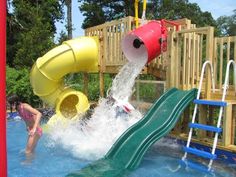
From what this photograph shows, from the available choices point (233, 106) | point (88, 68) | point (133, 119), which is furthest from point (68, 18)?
point (233, 106)

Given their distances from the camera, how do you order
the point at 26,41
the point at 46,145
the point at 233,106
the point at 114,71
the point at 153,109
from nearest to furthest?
1. the point at 233,106
2. the point at 153,109
3. the point at 46,145
4. the point at 114,71
5. the point at 26,41

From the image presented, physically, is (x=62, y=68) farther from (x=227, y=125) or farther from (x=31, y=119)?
(x=227, y=125)

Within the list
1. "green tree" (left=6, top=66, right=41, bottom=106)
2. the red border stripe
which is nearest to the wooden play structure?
the red border stripe

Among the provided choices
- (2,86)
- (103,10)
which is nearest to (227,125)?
(2,86)

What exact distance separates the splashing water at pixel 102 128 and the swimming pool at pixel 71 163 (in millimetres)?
227

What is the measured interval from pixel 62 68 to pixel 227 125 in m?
4.69

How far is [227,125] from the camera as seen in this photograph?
17.2 ft

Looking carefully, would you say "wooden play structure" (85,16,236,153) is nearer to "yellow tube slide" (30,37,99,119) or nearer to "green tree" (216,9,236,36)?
"yellow tube slide" (30,37,99,119)

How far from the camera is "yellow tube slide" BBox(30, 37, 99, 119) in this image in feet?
28.3

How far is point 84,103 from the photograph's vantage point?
363 inches

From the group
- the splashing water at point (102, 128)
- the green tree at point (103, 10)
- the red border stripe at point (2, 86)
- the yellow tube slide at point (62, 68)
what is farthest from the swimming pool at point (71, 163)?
the green tree at point (103, 10)

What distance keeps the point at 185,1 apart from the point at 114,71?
32.1 meters

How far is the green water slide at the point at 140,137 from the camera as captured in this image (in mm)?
4980

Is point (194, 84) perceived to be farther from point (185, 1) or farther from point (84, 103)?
point (185, 1)
